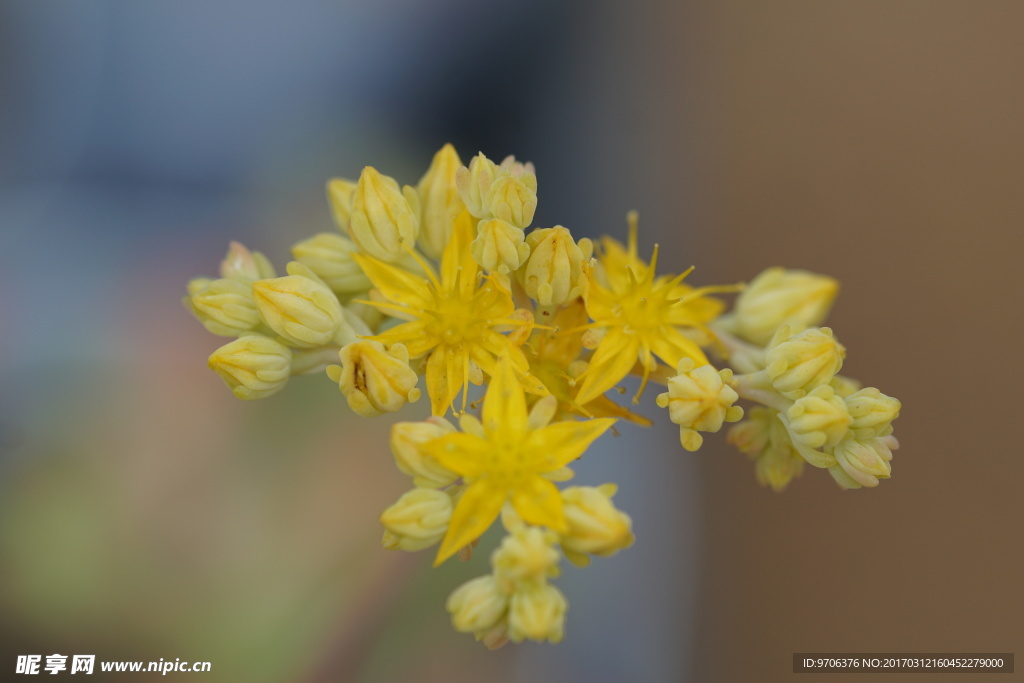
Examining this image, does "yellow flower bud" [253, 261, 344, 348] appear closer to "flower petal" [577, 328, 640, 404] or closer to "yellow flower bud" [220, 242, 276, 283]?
"yellow flower bud" [220, 242, 276, 283]

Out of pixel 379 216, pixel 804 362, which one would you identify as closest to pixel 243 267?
pixel 379 216

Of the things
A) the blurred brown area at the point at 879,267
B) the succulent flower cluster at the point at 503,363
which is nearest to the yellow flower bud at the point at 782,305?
the succulent flower cluster at the point at 503,363

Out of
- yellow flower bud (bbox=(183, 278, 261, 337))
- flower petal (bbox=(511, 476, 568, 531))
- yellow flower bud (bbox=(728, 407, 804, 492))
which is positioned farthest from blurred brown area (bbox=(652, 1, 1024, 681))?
yellow flower bud (bbox=(183, 278, 261, 337))

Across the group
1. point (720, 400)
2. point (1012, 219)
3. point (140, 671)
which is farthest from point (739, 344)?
point (1012, 219)

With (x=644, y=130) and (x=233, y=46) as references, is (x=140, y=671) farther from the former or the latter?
(x=644, y=130)

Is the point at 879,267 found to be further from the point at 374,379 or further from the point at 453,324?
the point at 374,379

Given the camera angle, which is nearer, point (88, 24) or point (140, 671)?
point (140, 671)
